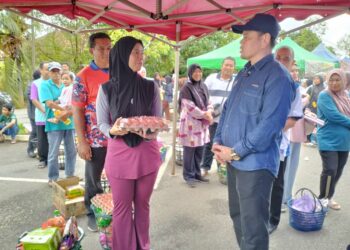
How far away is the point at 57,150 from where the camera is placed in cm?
484

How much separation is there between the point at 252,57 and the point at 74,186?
3071mm

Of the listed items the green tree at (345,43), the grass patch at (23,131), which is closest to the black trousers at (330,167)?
the grass patch at (23,131)

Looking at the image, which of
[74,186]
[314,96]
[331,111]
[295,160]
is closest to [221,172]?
[295,160]

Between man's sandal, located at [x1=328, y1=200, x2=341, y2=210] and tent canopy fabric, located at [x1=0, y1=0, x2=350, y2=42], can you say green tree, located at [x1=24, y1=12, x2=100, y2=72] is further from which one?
man's sandal, located at [x1=328, y1=200, x2=341, y2=210]

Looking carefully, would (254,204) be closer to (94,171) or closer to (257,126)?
(257,126)

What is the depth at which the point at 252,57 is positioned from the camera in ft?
7.78

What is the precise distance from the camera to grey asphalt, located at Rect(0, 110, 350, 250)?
3.44 metres

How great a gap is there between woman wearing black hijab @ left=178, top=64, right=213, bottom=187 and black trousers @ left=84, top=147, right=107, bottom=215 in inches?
84.8

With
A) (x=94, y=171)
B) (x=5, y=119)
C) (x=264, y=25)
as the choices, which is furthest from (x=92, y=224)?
(x=5, y=119)

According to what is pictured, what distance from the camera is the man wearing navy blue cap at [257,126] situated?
7.09 feet

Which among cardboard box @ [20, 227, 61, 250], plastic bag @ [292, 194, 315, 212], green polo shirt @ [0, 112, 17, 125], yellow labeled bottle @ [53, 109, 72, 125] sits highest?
yellow labeled bottle @ [53, 109, 72, 125]

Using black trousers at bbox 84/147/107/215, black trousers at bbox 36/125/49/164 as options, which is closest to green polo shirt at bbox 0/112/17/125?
black trousers at bbox 36/125/49/164

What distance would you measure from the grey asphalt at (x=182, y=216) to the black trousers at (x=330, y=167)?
0.37m

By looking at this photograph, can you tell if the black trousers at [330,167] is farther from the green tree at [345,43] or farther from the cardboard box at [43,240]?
the green tree at [345,43]
